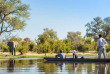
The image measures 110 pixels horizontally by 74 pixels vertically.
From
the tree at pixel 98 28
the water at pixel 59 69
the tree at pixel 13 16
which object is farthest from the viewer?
the tree at pixel 98 28

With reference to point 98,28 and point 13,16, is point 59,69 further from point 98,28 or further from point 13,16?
point 98,28

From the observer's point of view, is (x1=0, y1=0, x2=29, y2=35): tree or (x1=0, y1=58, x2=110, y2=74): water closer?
(x1=0, y1=58, x2=110, y2=74): water

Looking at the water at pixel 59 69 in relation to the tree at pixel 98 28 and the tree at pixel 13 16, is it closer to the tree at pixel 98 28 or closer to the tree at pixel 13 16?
the tree at pixel 13 16

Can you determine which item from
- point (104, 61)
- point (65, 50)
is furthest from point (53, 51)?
point (104, 61)

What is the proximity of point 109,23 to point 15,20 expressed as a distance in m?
45.3

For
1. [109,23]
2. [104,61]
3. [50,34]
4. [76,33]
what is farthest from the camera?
[76,33]

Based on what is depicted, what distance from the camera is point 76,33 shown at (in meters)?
157

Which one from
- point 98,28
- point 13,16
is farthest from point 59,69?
point 98,28

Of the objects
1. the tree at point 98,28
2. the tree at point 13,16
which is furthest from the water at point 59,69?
the tree at point 98,28

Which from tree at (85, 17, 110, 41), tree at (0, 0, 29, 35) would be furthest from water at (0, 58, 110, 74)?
tree at (85, 17, 110, 41)

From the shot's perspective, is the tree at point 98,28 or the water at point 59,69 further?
the tree at point 98,28

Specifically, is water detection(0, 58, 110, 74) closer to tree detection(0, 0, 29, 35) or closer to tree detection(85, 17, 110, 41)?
tree detection(0, 0, 29, 35)

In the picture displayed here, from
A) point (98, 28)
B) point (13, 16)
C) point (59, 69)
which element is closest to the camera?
point (59, 69)

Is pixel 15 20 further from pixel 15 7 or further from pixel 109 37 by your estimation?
pixel 109 37
